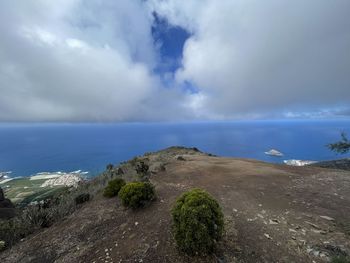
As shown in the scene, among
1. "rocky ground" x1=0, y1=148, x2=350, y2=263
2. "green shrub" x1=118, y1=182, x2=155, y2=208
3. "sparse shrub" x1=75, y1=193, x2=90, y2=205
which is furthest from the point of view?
"sparse shrub" x1=75, y1=193, x2=90, y2=205

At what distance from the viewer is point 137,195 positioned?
7.77m

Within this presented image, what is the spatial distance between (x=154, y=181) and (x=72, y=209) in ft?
14.0

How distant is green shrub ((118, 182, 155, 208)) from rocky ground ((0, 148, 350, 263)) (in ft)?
1.08

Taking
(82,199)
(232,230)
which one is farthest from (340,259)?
(82,199)

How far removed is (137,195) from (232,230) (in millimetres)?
3649

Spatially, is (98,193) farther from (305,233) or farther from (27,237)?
(305,233)

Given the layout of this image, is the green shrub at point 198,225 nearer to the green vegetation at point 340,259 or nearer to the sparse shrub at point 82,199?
the green vegetation at point 340,259

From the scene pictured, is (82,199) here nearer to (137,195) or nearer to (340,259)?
(137,195)

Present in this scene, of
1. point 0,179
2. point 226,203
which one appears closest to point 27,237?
point 226,203

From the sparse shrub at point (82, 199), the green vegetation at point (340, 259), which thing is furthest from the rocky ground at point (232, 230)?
the sparse shrub at point (82, 199)

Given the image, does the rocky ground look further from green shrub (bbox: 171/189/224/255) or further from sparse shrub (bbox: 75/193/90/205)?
sparse shrub (bbox: 75/193/90/205)

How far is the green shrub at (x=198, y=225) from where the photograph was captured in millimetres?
4609

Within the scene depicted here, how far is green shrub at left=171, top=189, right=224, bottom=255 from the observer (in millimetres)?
4609

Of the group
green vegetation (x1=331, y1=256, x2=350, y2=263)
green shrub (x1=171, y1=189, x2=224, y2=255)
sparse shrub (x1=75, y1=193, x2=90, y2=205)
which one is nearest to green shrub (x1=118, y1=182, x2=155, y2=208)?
sparse shrub (x1=75, y1=193, x2=90, y2=205)
